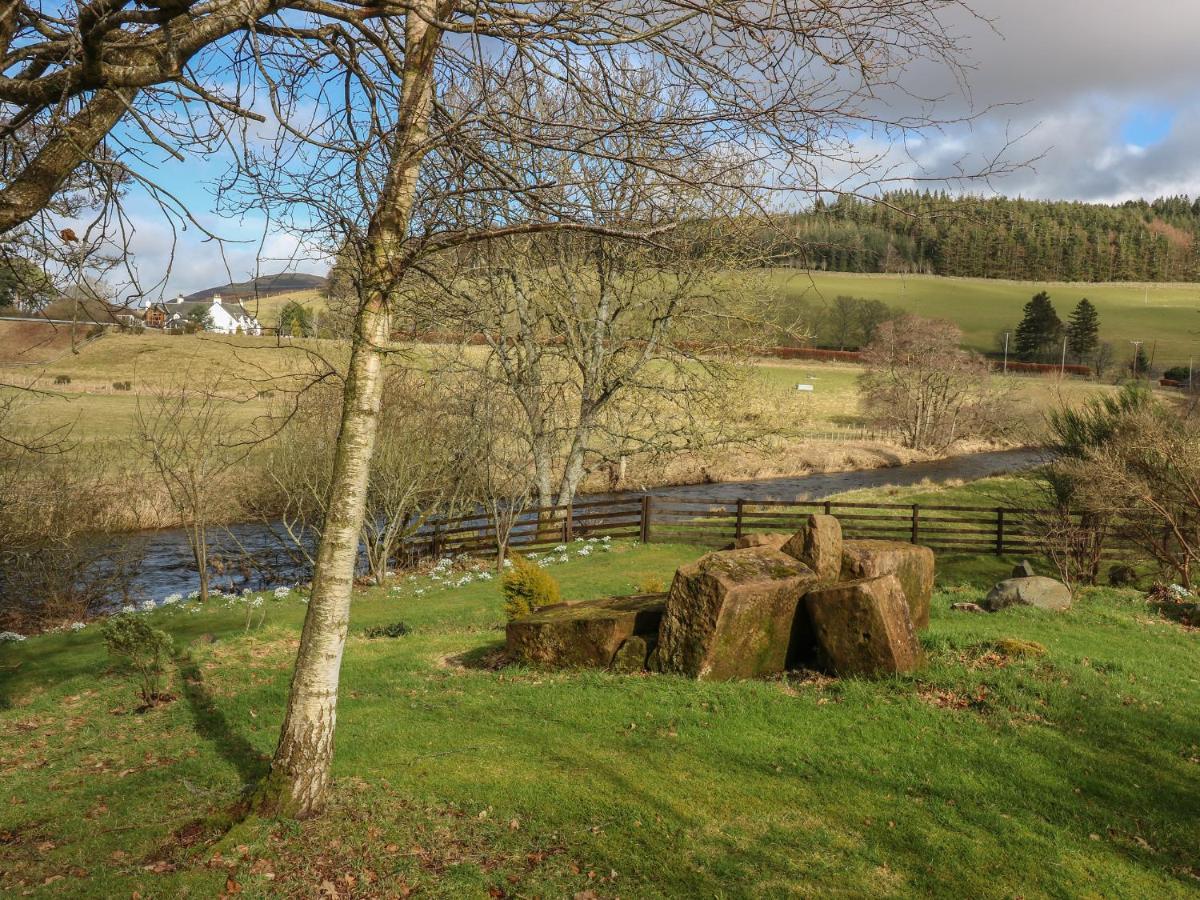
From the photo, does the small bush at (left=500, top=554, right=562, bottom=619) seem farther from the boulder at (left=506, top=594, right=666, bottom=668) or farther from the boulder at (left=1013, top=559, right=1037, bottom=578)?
the boulder at (left=1013, top=559, right=1037, bottom=578)

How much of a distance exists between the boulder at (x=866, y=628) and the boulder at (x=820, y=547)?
41.9 inches

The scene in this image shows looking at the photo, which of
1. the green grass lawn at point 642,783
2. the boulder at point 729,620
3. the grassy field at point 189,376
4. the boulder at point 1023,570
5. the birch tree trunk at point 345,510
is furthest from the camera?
the grassy field at point 189,376

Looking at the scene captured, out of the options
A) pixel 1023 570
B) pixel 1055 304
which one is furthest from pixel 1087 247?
pixel 1023 570

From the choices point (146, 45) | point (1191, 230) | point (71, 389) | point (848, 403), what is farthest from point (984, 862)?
point (1191, 230)

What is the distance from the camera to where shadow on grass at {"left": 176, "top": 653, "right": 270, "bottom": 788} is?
688 centimetres

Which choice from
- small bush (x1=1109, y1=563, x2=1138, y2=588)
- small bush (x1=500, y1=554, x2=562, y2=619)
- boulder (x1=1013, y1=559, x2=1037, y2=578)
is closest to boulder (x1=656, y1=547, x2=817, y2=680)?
small bush (x1=500, y1=554, x2=562, y2=619)

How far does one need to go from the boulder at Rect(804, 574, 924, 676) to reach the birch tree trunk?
15.8 ft

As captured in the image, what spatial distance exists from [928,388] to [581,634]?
1559 inches

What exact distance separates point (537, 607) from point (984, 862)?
722 cm

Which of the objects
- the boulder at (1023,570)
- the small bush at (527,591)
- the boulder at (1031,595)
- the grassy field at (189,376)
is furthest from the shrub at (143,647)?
the boulder at (1023,570)

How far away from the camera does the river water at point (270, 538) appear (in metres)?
20.5

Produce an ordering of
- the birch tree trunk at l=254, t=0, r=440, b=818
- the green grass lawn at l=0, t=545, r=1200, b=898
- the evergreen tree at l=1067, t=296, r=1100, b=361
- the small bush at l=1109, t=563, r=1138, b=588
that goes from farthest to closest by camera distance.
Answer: the evergreen tree at l=1067, t=296, r=1100, b=361 < the small bush at l=1109, t=563, r=1138, b=588 < the birch tree trunk at l=254, t=0, r=440, b=818 < the green grass lawn at l=0, t=545, r=1200, b=898

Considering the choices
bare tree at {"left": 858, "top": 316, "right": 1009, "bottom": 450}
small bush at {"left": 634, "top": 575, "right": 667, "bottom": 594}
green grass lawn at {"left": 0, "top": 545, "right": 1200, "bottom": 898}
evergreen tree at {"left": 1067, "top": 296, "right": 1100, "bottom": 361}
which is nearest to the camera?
green grass lawn at {"left": 0, "top": 545, "right": 1200, "bottom": 898}

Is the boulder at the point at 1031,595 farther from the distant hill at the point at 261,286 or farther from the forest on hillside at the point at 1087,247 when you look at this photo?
the forest on hillside at the point at 1087,247
